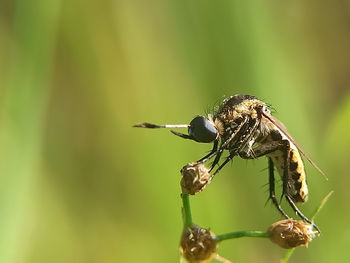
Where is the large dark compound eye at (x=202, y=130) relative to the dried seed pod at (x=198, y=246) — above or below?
above

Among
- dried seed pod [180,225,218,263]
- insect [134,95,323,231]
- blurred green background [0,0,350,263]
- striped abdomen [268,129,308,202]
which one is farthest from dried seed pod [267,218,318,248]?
blurred green background [0,0,350,263]

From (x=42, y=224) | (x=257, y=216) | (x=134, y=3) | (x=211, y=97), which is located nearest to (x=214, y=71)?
(x=211, y=97)

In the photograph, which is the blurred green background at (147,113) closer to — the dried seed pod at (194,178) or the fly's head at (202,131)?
the fly's head at (202,131)

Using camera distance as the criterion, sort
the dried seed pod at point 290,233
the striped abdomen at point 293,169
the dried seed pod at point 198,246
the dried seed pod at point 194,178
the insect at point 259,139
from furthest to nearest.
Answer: the striped abdomen at point 293,169 → the insect at point 259,139 → the dried seed pod at point 194,178 → the dried seed pod at point 290,233 → the dried seed pod at point 198,246

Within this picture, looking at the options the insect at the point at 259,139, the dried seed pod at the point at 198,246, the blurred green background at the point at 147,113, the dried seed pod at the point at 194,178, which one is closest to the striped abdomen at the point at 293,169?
the insect at the point at 259,139

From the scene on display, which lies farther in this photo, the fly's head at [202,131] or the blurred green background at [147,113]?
the blurred green background at [147,113]

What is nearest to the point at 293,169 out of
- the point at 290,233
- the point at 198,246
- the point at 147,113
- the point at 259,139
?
the point at 259,139

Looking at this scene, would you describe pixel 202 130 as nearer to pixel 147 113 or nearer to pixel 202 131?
pixel 202 131
